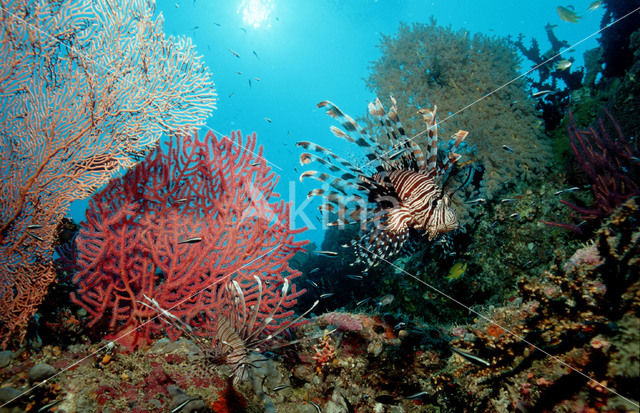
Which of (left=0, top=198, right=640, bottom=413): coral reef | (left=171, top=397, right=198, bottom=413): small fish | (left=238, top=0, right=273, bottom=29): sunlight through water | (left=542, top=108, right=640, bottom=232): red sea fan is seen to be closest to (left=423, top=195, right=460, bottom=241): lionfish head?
(left=0, top=198, right=640, bottom=413): coral reef

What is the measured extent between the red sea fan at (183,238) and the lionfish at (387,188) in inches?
31.1

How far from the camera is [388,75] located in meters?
6.06

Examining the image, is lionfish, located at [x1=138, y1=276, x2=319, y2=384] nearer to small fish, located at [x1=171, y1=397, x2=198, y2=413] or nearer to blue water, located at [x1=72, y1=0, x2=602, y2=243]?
small fish, located at [x1=171, y1=397, x2=198, y2=413]

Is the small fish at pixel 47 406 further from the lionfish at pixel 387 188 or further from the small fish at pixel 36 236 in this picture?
the lionfish at pixel 387 188

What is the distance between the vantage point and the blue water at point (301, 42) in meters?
64.0

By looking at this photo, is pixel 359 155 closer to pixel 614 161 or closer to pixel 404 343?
pixel 404 343

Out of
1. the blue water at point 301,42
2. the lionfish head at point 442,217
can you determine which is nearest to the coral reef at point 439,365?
the lionfish head at point 442,217

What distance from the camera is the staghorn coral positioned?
5027mm

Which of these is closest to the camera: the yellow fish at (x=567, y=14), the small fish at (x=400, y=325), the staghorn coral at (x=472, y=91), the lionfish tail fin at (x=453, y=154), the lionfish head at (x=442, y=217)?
the lionfish tail fin at (x=453, y=154)

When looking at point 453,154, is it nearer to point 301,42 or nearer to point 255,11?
point 255,11

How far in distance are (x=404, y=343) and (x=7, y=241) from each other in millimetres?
4003

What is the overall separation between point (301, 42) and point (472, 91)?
78.9 metres

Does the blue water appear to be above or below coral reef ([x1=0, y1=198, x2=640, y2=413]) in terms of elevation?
above

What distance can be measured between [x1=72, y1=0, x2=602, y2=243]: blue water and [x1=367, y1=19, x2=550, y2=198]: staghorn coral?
2069 inches
